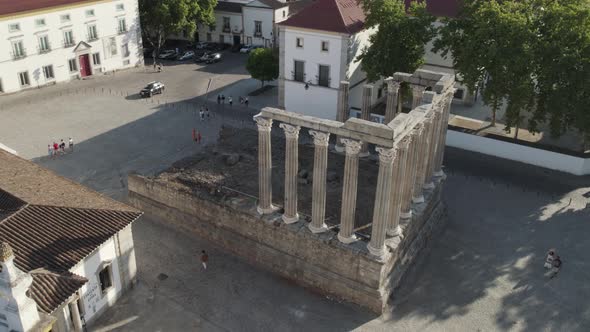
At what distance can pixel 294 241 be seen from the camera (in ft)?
95.3

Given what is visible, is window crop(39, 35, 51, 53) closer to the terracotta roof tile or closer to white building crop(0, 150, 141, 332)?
the terracotta roof tile

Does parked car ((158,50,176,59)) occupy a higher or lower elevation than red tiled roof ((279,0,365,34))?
lower

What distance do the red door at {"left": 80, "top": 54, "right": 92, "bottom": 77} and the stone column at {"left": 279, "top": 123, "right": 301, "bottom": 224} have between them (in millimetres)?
43436

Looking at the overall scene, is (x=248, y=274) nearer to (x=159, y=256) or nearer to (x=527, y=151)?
(x=159, y=256)

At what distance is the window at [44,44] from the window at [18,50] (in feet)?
6.36

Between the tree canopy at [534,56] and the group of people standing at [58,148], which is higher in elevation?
the tree canopy at [534,56]

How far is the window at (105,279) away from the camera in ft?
86.8

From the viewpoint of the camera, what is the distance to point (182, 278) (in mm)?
29641

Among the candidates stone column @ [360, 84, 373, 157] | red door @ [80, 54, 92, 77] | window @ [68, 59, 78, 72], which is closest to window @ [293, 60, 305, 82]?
stone column @ [360, 84, 373, 157]

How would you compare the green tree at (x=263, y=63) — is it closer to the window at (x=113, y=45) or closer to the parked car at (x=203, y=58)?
the parked car at (x=203, y=58)

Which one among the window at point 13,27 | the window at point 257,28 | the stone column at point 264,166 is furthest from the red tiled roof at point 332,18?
the window at point 13,27

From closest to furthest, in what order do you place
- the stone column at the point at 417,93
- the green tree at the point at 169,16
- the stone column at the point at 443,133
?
the stone column at the point at 417,93, the stone column at the point at 443,133, the green tree at the point at 169,16

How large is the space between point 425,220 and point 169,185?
16.3 meters

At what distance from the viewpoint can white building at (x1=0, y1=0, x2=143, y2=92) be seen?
55.1 m
